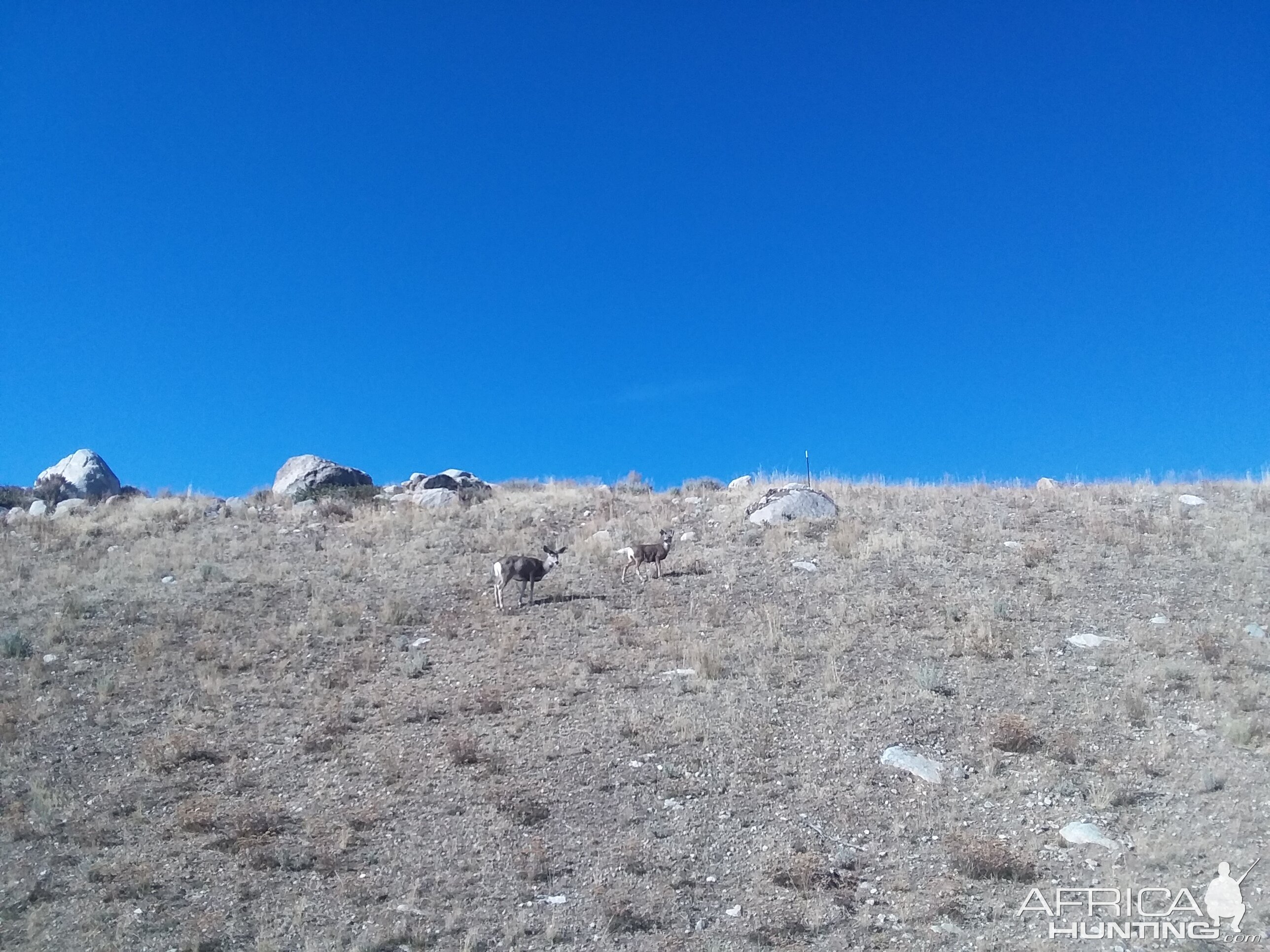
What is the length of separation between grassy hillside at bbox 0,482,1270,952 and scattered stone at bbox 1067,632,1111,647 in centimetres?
Result: 17

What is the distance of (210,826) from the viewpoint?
1022 centimetres

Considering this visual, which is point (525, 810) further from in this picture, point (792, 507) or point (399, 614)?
point (792, 507)

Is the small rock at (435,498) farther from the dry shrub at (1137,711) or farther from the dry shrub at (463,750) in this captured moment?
the dry shrub at (1137,711)

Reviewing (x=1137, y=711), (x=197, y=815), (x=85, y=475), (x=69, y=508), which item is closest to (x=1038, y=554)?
(x=1137, y=711)

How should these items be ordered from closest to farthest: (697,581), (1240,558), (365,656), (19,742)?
(19,742) → (365,656) → (1240,558) → (697,581)

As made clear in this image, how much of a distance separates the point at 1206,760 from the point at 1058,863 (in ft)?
9.64

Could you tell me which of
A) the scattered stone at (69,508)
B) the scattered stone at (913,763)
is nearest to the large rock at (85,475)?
the scattered stone at (69,508)

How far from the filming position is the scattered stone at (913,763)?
10852 millimetres

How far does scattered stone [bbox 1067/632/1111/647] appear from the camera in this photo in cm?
1428

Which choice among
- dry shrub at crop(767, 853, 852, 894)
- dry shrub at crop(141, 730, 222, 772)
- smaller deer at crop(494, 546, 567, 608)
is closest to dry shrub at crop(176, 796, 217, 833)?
dry shrub at crop(141, 730, 222, 772)

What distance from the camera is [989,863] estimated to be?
8.91m

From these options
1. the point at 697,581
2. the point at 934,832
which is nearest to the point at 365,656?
the point at 697,581

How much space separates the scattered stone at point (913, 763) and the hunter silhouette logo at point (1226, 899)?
2972mm

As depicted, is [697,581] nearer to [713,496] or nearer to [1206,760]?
[713,496]
